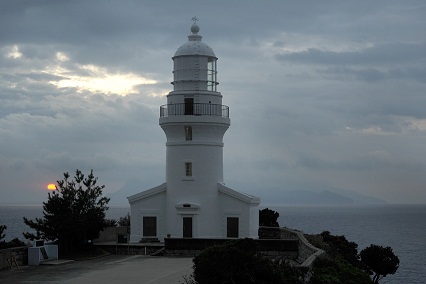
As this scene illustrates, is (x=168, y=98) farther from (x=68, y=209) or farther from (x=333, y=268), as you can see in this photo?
(x=333, y=268)

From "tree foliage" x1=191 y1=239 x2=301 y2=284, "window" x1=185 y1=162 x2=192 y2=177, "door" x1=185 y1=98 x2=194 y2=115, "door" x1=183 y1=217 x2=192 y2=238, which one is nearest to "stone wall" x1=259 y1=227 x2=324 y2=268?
"tree foliage" x1=191 y1=239 x2=301 y2=284

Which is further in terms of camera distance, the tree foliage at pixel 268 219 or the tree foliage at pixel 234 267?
the tree foliage at pixel 268 219

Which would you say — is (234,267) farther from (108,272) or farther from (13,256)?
(13,256)

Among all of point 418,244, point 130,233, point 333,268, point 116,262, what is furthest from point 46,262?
point 418,244

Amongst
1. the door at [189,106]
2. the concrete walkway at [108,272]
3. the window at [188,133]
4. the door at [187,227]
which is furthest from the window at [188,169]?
the concrete walkway at [108,272]

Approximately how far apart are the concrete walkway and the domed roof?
11777 millimetres

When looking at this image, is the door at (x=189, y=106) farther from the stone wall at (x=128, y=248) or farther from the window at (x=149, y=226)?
the stone wall at (x=128, y=248)

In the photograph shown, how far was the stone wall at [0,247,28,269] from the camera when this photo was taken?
2650 cm

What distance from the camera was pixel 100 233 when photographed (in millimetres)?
36250

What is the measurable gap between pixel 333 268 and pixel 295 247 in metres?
6.13

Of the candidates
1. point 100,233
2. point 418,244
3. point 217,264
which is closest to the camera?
point 217,264

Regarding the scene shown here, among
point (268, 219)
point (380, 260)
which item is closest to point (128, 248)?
point (380, 260)

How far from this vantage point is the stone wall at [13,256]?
26.5 metres

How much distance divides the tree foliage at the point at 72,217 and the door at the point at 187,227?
4.59 metres
